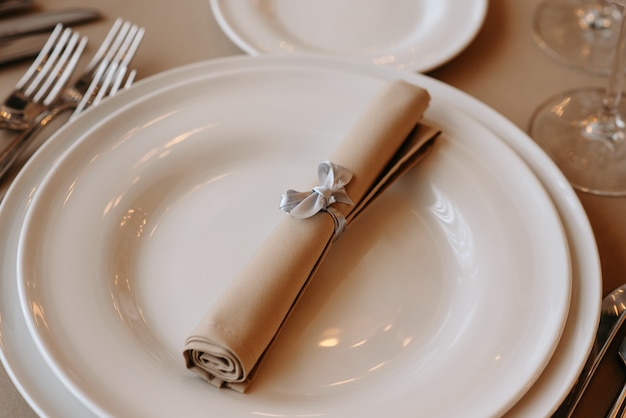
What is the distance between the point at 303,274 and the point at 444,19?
49 centimetres

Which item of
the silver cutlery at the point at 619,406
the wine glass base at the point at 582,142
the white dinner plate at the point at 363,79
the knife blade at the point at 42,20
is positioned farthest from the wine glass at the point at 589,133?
the knife blade at the point at 42,20

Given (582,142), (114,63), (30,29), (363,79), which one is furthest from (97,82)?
(582,142)

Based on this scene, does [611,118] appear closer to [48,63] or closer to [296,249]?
[296,249]

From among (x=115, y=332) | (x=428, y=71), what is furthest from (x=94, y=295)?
(x=428, y=71)

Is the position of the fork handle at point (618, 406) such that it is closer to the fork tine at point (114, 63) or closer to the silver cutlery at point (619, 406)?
the silver cutlery at point (619, 406)

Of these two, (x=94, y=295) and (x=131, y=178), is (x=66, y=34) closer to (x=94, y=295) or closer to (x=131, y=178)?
(x=131, y=178)

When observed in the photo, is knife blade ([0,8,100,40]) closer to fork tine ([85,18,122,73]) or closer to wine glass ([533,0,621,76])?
fork tine ([85,18,122,73])

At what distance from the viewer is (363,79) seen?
81 centimetres

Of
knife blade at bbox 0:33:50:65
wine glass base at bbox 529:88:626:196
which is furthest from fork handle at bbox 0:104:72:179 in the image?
wine glass base at bbox 529:88:626:196

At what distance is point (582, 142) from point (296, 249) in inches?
17.6

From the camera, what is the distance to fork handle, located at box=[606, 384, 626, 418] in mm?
601

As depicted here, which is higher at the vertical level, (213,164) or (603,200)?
(213,164)

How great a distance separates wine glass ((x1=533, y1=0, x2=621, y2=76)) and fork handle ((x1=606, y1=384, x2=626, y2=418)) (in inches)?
19.4

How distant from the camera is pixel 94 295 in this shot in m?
0.63
